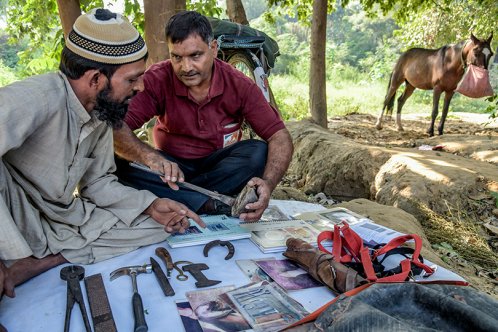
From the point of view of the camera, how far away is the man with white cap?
1.72m

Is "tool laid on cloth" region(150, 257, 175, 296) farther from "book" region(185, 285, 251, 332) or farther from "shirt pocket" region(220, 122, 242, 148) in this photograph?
"shirt pocket" region(220, 122, 242, 148)

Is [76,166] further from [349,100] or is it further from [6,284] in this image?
[349,100]

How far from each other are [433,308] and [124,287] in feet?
4.22

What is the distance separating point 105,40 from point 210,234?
1180mm

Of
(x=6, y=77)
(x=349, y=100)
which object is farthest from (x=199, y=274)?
(x=6, y=77)

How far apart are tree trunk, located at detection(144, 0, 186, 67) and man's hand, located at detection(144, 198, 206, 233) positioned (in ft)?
6.69

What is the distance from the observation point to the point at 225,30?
486 centimetres

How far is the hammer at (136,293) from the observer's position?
1572 mm

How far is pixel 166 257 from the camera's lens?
2.11 meters

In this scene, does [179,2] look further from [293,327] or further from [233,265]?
[293,327]

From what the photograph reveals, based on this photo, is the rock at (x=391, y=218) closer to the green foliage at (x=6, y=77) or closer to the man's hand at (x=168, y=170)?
the man's hand at (x=168, y=170)

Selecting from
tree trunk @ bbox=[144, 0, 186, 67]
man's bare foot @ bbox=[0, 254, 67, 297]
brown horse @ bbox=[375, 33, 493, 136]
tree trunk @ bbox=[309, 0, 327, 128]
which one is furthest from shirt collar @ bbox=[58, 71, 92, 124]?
brown horse @ bbox=[375, 33, 493, 136]

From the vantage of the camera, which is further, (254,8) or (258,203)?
(254,8)

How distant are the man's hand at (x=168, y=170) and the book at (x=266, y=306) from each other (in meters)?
0.75
